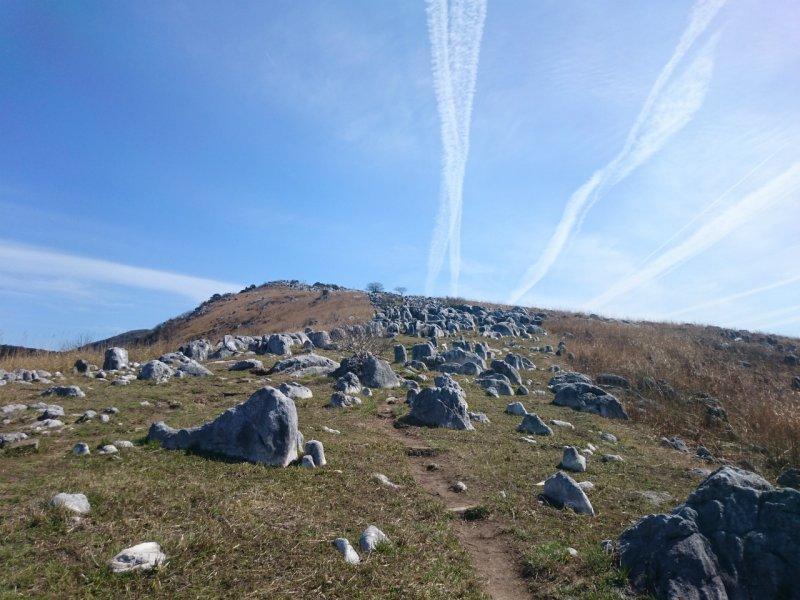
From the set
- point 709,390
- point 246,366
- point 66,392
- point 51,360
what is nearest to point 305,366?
point 246,366

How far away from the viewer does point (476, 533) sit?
6.55 metres

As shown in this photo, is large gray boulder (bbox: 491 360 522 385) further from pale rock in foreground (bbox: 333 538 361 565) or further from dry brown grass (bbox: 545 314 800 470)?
pale rock in foreground (bbox: 333 538 361 565)

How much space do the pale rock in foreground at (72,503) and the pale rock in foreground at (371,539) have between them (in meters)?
3.01

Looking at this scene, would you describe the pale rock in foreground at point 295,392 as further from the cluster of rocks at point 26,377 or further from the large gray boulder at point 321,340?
the large gray boulder at point 321,340

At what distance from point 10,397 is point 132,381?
117 inches

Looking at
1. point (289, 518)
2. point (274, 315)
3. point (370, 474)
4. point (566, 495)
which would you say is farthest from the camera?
point (274, 315)

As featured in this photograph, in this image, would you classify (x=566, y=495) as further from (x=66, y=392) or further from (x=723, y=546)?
(x=66, y=392)

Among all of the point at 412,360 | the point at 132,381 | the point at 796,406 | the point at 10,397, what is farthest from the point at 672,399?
the point at 10,397

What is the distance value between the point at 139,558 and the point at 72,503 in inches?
54.0

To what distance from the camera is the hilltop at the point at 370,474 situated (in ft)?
16.0

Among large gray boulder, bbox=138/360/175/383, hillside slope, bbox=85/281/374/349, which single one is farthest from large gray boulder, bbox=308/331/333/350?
large gray boulder, bbox=138/360/175/383

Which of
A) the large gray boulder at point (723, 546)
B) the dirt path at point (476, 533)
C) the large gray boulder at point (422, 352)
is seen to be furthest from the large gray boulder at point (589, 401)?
the large gray boulder at point (723, 546)

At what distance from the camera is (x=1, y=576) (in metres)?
4.16

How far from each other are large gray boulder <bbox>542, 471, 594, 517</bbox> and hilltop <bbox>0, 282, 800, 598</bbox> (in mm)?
68
